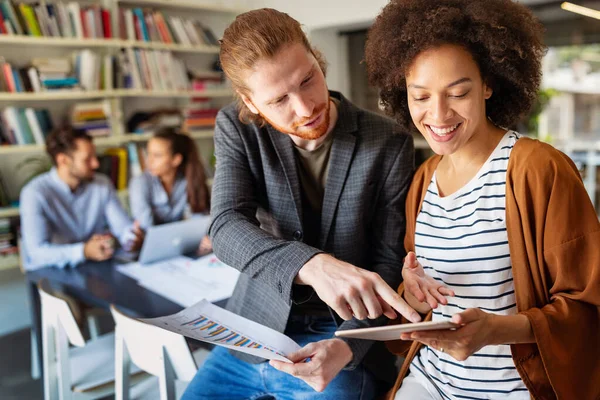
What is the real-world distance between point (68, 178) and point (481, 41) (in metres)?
2.71

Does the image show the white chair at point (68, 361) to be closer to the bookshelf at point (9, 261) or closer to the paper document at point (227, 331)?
the paper document at point (227, 331)

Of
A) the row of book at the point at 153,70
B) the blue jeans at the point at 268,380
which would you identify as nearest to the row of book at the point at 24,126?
the row of book at the point at 153,70

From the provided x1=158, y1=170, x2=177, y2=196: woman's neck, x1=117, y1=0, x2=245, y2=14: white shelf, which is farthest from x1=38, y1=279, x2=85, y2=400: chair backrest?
x1=117, y1=0, x2=245, y2=14: white shelf

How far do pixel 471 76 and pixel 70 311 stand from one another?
1.49 m

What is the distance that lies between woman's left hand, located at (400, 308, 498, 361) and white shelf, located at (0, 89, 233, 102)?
261cm

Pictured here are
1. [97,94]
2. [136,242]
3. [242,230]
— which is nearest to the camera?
[242,230]

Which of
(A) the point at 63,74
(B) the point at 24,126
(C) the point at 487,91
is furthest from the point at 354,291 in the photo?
(A) the point at 63,74

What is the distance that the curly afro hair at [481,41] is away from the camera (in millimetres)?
1120

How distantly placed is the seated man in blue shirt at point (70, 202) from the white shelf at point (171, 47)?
1364 millimetres

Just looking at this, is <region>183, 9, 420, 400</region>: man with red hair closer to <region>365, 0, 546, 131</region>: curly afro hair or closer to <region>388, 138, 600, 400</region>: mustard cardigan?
<region>365, 0, 546, 131</region>: curly afro hair

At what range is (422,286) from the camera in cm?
112

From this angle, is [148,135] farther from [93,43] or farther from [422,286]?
[422,286]

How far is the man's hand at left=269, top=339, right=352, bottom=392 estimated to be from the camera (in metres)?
1.11

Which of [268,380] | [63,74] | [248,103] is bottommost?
[268,380]
